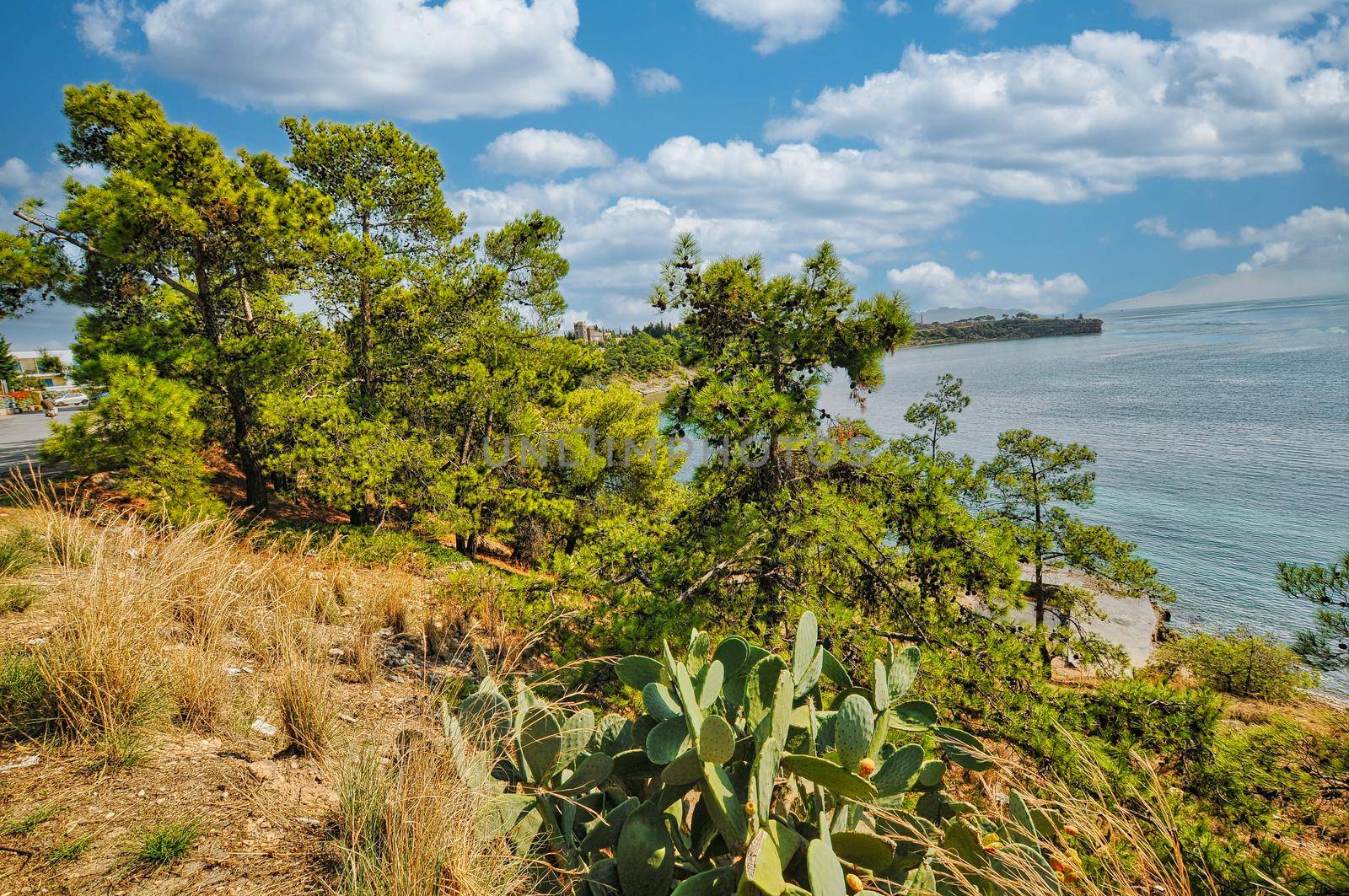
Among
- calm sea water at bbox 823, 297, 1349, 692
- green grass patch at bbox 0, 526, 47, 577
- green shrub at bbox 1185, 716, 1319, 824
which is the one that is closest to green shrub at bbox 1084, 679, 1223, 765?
green shrub at bbox 1185, 716, 1319, 824

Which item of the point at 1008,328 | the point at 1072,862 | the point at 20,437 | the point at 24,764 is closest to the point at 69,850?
the point at 24,764

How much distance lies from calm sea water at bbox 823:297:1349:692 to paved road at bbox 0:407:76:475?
1654 centimetres

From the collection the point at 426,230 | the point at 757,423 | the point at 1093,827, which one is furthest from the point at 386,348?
the point at 1093,827

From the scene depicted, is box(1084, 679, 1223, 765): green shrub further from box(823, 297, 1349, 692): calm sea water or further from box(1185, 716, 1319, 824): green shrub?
box(823, 297, 1349, 692): calm sea water

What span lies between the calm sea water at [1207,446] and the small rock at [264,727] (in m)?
10.5

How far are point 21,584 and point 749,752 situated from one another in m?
5.61

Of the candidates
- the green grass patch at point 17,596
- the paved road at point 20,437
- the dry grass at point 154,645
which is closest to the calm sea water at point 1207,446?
the dry grass at point 154,645

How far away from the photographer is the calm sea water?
933 inches

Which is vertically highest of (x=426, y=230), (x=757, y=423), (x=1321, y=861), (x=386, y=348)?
(x=426, y=230)

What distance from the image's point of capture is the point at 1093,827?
2.41 m

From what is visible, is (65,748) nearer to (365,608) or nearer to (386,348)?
(365,608)

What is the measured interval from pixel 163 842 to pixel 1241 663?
64.9 ft

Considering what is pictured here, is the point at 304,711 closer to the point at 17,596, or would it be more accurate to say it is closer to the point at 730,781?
the point at 730,781

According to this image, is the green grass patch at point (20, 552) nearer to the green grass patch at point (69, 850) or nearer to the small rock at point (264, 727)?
the small rock at point (264, 727)
